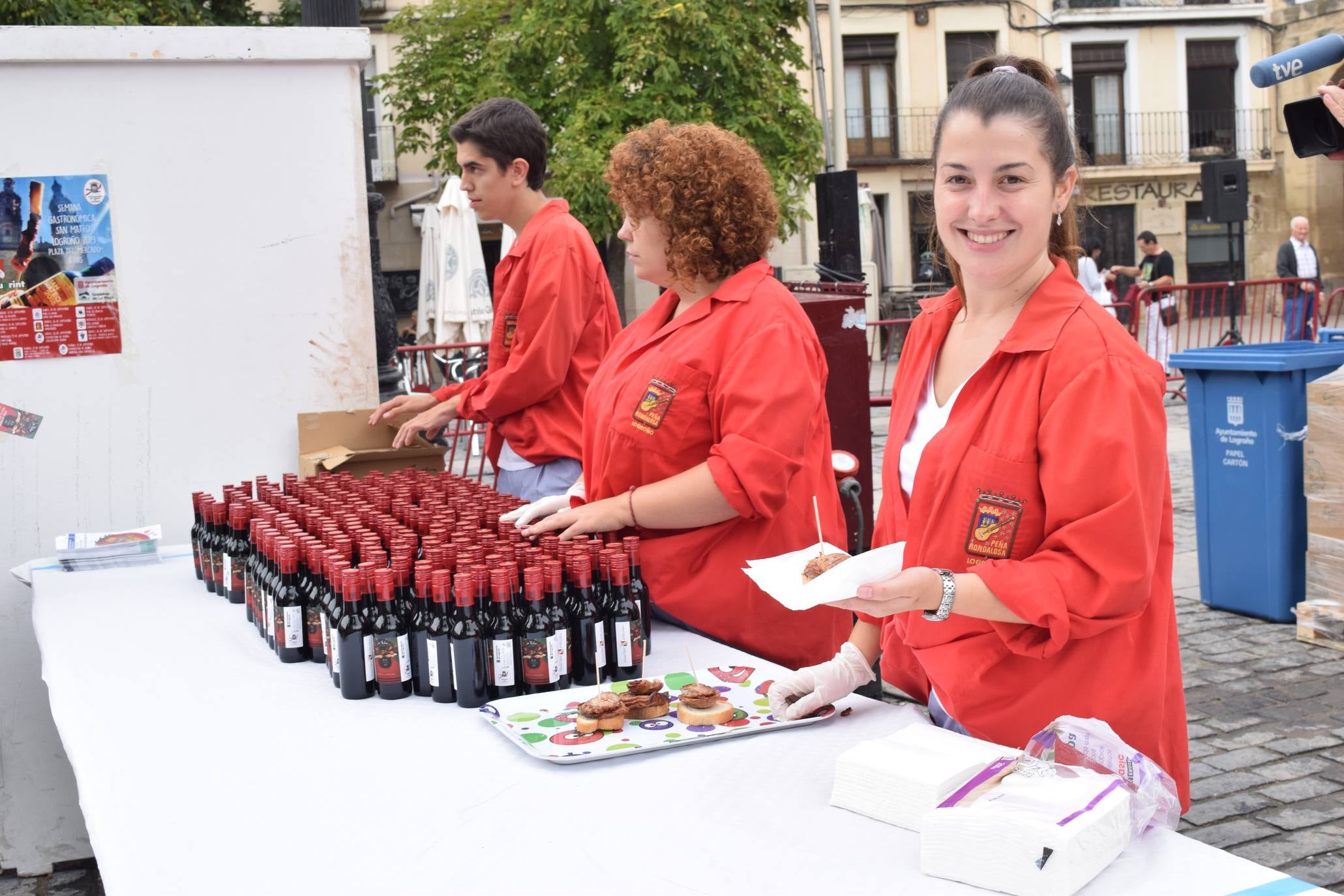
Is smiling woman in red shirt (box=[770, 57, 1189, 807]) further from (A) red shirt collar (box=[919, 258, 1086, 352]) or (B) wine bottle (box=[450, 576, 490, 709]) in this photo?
(B) wine bottle (box=[450, 576, 490, 709])

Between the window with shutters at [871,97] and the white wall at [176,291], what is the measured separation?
26096mm

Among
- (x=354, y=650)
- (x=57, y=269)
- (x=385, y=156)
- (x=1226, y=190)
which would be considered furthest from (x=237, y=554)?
(x=385, y=156)

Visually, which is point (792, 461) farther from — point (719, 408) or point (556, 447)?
point (556, 447)

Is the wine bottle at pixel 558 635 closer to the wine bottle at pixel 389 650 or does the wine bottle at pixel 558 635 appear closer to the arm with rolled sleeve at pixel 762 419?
the wine bottle at pixel 389 650

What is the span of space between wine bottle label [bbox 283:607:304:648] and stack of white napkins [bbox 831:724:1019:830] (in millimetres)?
1375

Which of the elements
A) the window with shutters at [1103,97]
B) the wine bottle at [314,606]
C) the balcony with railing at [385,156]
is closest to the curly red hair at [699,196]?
the wine bottle at [314,606]

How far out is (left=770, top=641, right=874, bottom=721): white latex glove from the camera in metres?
2.37

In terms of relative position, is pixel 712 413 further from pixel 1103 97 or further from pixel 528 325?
pixel 1103 97

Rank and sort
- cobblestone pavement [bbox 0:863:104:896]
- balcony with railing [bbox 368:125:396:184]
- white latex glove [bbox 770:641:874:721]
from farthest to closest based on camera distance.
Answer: balcony with railing [bbox 368:125:396:184] < cobblestone pavement [bbox 0:863:104:896] < white latex glove [bbox 770:641:874:721]

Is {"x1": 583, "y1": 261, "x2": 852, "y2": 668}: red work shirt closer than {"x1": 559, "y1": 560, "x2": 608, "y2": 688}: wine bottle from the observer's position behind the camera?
No

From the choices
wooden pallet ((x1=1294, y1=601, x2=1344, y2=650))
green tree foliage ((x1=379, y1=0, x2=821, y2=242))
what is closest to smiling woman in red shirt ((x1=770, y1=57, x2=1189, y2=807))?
wooden pallet ((x1=1294, y1=601, x2=1344, y2=650))

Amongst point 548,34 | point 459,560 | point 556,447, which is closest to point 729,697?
point 459,560

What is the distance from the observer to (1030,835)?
1655 millimetres

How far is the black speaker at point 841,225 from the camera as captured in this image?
9.34m
